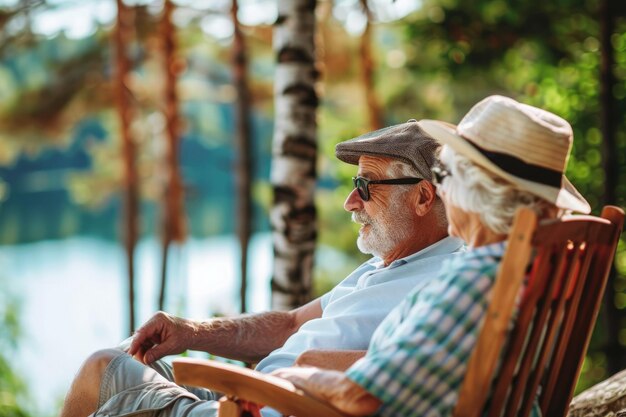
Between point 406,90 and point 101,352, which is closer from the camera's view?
point 101,352

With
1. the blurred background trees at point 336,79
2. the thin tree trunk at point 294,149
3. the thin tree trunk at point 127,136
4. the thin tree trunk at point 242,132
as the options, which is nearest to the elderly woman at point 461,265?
the blurred background trees at point 336,79

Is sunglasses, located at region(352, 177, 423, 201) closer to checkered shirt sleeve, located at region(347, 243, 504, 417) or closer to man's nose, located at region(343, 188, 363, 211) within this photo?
man's nose, located at region(343, 188, 363, 211)

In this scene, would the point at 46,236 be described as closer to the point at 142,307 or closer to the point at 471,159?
the point at 142,307

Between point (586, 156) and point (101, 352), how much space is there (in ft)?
17.7

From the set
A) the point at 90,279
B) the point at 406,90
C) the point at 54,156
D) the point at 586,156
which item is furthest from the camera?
the point at 54,156

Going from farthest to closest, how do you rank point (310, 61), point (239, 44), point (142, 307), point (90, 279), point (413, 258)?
point (90, 279) → point (142, 307) → point (239, 44) → point (310, 61) → point (413, 258)

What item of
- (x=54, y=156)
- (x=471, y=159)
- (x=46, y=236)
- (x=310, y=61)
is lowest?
(x=46, y=236)

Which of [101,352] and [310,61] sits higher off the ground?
[310,61]

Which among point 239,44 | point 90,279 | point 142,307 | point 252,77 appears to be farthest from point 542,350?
point 90,279

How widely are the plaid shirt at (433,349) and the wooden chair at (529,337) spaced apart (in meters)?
0.04

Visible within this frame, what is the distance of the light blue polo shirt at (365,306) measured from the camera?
2.72m

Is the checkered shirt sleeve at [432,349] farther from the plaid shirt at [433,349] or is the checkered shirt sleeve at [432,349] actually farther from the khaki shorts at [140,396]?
the khaki shorts at [140,396]

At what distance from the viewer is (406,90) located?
14.2 meters

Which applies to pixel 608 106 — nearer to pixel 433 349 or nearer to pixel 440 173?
pixel 440 173
